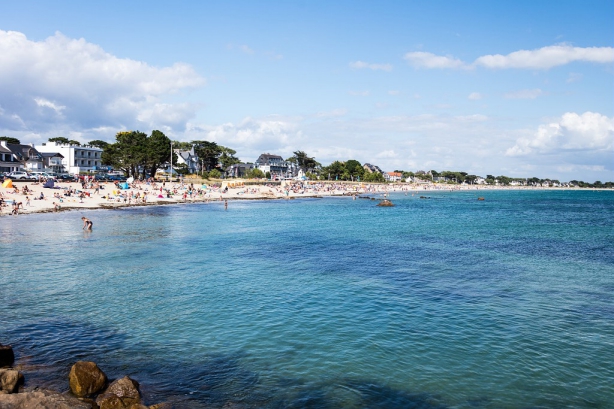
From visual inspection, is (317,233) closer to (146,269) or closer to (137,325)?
(146,269)

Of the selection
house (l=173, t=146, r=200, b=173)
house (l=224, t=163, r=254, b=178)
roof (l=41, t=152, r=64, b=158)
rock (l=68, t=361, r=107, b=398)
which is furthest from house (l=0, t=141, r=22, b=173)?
rock (l=68, t=361, r=107, b=398)

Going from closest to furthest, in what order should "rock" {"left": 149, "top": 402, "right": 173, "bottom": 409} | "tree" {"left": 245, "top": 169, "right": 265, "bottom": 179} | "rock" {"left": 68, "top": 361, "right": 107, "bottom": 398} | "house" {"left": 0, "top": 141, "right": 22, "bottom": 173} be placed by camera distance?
"rock" {"left": 149, "top": 402, "right": 173, "bottom": 409}, "rock" {"left": 68, "top": 361, "right": 107, "bottom": 398}, "house" {"left": 0, "top": 141, "right": 22, "bottom": 173}, "tree" {"left": 245, "top": 169, "right": 265, "bottom": 179}

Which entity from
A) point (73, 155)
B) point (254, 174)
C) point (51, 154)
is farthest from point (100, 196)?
point (254, 174)

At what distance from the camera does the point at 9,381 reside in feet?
34.9

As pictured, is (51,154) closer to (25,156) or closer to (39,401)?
(25,156)

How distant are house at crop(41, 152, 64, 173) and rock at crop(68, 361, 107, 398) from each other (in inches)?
4306

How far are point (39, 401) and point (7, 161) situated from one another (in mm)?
103709

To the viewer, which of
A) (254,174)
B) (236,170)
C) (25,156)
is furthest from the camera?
(236,170)

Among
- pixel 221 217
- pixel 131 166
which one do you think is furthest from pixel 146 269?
pixel 131 166

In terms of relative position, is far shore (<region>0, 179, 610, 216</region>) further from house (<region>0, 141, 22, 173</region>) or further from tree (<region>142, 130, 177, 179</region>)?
house (<region>0, 141, 22, 173</region>)

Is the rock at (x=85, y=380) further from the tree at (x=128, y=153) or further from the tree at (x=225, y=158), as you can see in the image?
the tree at (x=225, y=158)

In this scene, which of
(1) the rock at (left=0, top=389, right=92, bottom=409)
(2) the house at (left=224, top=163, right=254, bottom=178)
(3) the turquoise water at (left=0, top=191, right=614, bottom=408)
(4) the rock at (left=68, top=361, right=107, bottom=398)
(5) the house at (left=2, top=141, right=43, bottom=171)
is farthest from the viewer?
(2) the house at (left=224, top=163, right=254, bottom=178)

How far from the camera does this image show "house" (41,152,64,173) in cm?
10544

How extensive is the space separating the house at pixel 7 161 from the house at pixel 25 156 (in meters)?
0.38
